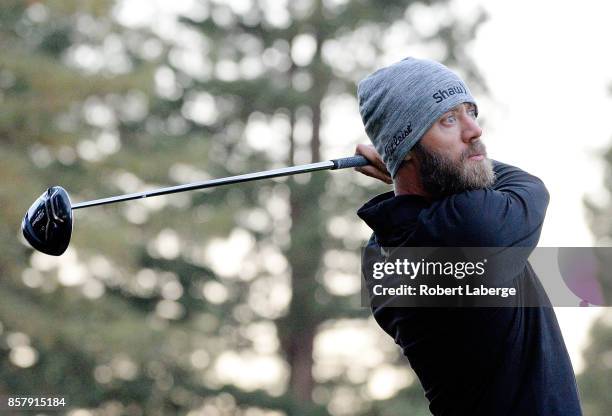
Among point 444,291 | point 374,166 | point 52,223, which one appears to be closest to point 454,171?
point 444,291

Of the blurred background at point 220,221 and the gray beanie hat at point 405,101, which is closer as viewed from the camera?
the gray beanie hat at point 405,101

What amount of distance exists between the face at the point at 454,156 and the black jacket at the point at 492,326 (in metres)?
0.04

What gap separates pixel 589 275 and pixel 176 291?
29.3 feet

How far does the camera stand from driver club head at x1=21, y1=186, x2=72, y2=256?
10.1ft

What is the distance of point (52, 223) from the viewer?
3082mm

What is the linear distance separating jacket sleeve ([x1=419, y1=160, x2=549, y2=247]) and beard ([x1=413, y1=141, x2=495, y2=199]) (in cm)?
3

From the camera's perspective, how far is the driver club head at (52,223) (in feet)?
10.1

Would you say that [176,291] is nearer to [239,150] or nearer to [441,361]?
[239,150]

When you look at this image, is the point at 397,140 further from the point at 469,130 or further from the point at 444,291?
the point at 444,291

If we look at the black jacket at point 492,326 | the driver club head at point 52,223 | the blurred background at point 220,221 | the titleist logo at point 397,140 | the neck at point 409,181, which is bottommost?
the black jacket at point 492,326

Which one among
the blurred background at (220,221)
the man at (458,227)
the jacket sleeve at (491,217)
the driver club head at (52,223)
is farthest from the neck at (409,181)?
the blurred background at (220,221)

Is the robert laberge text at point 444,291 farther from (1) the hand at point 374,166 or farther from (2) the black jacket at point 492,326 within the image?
(1) the hand at point 374,166

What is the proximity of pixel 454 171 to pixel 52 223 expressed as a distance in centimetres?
130

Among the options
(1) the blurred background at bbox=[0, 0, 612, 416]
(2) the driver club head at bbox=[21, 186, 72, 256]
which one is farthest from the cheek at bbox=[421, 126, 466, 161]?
(1) the blurred background at bbox=[0, 0, 612, 416]
